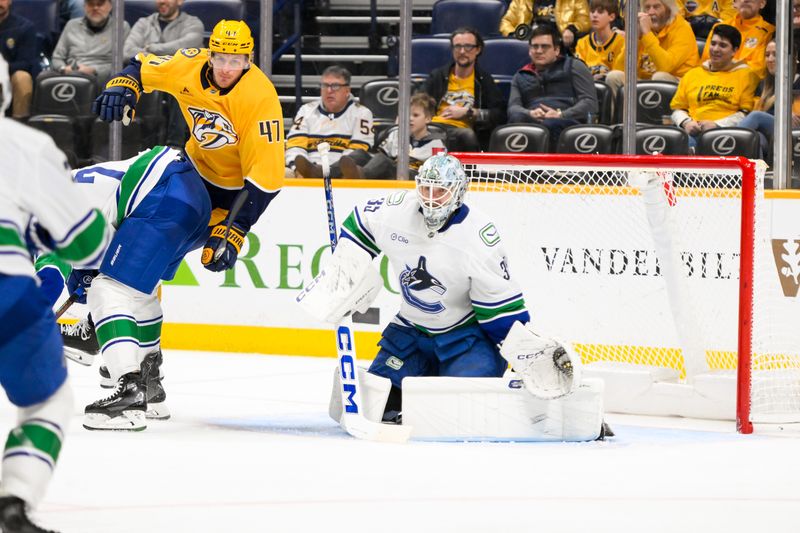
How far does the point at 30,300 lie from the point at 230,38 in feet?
7.89

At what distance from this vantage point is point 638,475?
153 inches

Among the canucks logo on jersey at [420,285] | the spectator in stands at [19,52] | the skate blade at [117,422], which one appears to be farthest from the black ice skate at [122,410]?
the spectator in stands at [19,52]

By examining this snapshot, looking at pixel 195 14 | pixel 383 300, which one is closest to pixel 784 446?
pixel 383 300

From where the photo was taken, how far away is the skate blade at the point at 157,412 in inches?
197

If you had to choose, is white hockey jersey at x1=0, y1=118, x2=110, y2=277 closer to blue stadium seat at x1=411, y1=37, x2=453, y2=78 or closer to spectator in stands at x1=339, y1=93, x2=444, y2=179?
spectator in stands at x1=339, y1=93, x2=444, y2=179

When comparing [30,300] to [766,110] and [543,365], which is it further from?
[766,110]

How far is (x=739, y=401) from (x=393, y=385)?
119 centimetres

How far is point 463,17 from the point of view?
699 centimetres

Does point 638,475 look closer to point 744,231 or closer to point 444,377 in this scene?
point 444,377

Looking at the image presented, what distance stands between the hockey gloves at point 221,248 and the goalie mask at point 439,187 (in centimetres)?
70

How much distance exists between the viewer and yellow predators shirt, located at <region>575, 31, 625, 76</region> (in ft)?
21.9

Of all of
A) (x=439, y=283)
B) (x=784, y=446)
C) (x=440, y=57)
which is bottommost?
(x=784, y=446)

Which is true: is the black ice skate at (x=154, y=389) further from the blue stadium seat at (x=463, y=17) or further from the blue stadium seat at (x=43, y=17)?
the blue stadium seat at (x=43, y=17)

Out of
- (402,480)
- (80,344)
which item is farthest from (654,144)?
(402,480)
